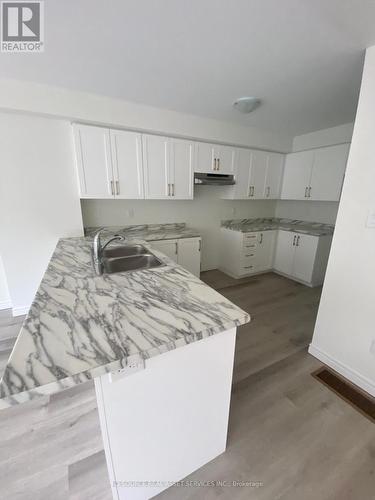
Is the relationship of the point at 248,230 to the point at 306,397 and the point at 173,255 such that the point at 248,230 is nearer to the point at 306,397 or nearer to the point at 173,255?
the point at 173,255

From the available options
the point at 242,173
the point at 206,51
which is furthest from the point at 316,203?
the point at 206,51

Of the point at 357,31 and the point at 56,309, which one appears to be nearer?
the point at 56,309

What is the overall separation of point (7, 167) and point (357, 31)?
3142 millimetres

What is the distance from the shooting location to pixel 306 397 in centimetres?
159

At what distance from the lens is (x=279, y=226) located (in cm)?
399

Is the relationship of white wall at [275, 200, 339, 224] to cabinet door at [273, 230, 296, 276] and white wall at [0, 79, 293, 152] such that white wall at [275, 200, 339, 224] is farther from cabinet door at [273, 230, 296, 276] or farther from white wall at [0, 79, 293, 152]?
white wall at [0, 79, 293, 152]

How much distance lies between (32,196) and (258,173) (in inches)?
131

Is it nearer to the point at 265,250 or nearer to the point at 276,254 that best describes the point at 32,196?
the point at 265,250

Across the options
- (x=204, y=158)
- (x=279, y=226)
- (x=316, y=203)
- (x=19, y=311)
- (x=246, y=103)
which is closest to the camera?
(x=246, y=103)

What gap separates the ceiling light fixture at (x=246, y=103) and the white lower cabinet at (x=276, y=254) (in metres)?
1.82

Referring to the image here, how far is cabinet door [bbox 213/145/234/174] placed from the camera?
3.13m

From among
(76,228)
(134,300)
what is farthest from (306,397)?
(76,228)

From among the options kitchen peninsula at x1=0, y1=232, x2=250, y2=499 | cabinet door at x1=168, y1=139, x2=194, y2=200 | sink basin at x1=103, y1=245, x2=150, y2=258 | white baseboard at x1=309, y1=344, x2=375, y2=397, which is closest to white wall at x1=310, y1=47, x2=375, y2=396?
white baseboard at x1=309, y1=344, x2=375, y2=397

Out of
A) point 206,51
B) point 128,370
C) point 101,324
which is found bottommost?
point 128,370
